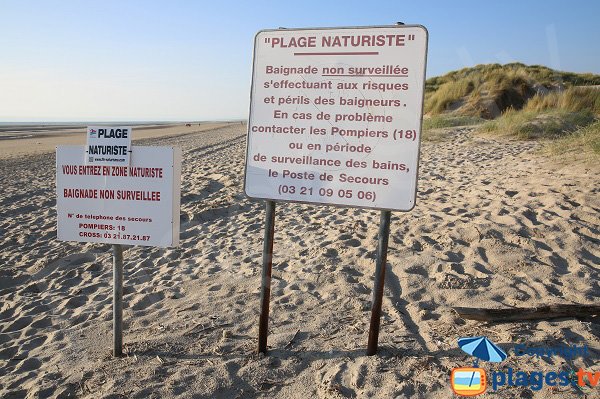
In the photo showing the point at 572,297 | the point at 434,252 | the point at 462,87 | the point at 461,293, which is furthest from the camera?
the point at 462,87

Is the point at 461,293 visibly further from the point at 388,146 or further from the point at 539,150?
the point at 539,150

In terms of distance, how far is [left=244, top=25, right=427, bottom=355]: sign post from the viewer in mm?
2564

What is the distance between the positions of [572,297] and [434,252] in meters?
1.29

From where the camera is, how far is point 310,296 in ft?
12.5

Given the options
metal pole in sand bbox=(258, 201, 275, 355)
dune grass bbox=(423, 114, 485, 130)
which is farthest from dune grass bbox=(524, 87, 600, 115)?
metal pole in sand bbox=(258, 201, 275, 355)

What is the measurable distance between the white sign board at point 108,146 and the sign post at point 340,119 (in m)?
0.77

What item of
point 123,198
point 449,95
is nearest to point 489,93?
point 449,95

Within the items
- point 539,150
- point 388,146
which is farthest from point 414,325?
point 539,150

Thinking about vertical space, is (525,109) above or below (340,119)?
above

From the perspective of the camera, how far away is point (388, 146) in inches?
103

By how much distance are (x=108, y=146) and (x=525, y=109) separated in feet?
47.9

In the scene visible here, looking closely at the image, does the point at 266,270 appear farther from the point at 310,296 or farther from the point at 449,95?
the point at 449,95

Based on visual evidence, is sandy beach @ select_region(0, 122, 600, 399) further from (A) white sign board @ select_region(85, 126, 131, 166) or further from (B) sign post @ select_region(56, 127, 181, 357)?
(A) white sign board @ select_region(85, 126, 131, 166)

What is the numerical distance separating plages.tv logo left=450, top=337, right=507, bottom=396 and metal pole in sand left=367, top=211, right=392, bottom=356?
0.50m
